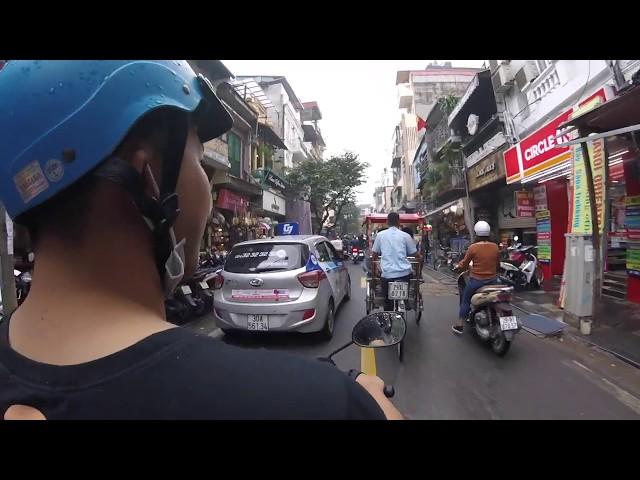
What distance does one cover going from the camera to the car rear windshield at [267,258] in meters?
4.60

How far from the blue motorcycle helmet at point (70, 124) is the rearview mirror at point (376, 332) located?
883 millimetres

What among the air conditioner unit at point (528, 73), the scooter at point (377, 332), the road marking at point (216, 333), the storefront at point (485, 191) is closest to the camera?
the scooter at point (377, 332)

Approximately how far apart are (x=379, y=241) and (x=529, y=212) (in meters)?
6.53

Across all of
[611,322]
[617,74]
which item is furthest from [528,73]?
[611,322]

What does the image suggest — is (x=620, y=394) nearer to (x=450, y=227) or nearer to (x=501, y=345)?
(x=501, y=345)

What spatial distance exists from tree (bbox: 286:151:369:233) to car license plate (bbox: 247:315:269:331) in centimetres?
1926

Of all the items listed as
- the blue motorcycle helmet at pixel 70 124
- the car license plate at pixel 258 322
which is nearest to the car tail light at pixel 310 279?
the car license plate at pixel 258 322

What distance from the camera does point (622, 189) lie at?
704 centimetres

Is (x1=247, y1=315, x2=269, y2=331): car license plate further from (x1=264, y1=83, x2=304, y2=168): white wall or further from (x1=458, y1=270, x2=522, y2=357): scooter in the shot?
(x1=264, y1=83, x2=304, y2=168): white wall

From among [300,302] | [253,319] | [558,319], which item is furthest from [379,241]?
[558,319]

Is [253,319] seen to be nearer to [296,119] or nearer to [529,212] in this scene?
[529,212]

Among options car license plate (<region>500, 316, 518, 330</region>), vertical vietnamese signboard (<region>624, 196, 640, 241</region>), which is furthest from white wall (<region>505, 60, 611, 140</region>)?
car license plate (<region>500, 316, 518, 330</region>)

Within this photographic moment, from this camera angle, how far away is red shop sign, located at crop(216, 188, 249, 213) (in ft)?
39.8

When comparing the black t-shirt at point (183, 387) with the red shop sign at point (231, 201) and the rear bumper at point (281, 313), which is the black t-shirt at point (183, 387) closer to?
the rear bumper at point (281, 313)
